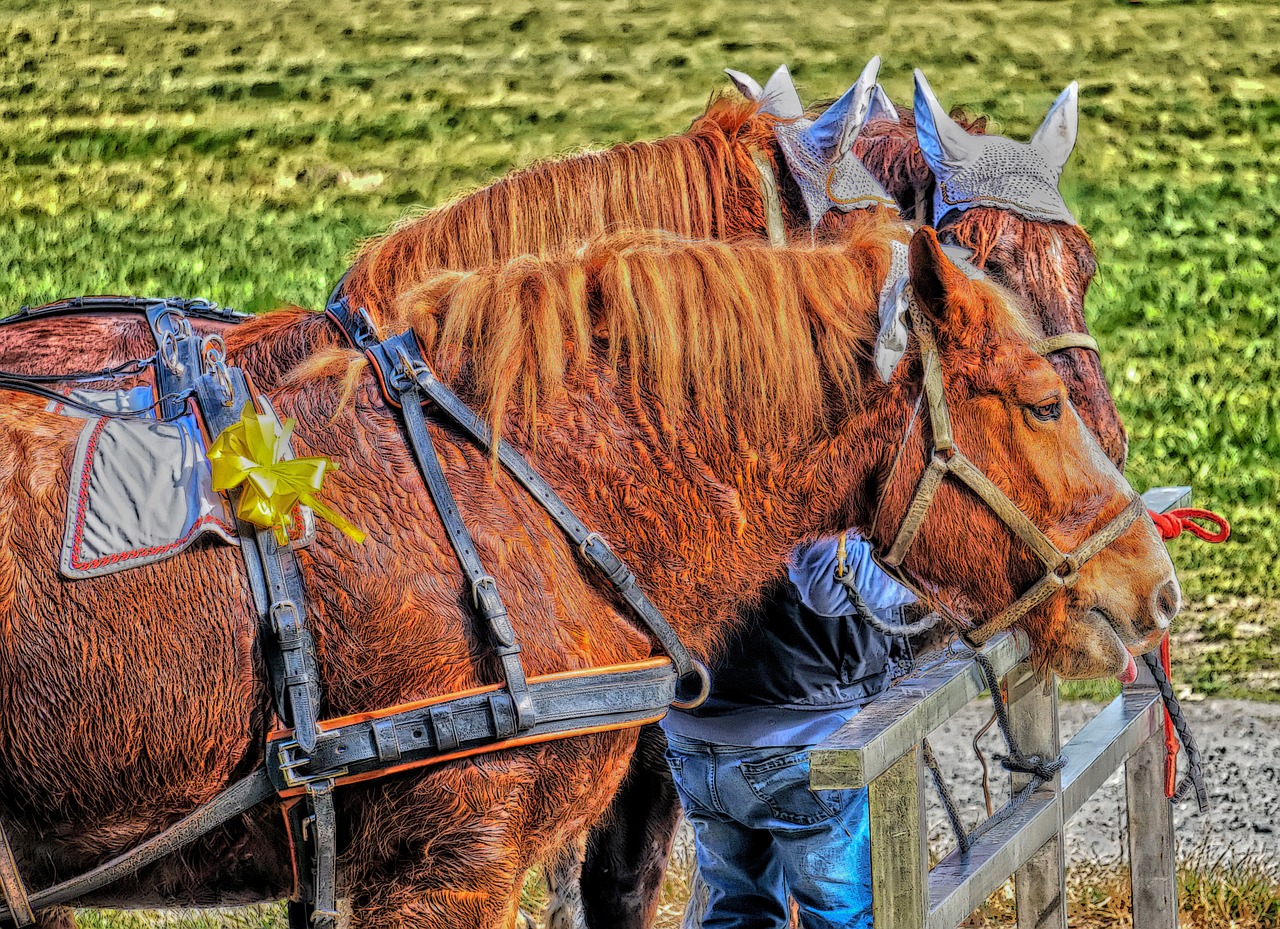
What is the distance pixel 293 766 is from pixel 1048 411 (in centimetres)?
138

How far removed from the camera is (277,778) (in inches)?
78.8

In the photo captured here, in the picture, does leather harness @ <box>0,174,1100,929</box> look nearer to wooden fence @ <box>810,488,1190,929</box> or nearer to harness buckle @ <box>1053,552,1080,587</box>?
harness buckle @ <box>1053,552,1080,587</box>

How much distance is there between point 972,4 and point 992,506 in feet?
19.6

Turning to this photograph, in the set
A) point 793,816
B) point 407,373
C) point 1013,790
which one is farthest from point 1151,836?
point 407,373

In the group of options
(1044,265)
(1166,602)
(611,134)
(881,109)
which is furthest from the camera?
(611,134)

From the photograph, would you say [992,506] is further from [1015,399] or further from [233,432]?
[233,432]

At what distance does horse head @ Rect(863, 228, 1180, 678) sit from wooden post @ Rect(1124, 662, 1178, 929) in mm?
1227

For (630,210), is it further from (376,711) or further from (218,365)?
(376,711)

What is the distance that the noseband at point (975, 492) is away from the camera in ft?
7.43

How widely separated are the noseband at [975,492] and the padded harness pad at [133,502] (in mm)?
1148

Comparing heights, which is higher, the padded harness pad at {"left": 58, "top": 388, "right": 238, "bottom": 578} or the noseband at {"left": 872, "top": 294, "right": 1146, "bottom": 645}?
the padded harness pad at {"left": 58, "top": 388, "right": 238, "bottom": 578}

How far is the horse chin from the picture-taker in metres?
2.37

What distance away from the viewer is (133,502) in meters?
2.03

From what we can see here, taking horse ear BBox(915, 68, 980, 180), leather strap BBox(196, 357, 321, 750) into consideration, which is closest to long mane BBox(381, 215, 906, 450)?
leather strap BBox(196, 357, 321, 750)
